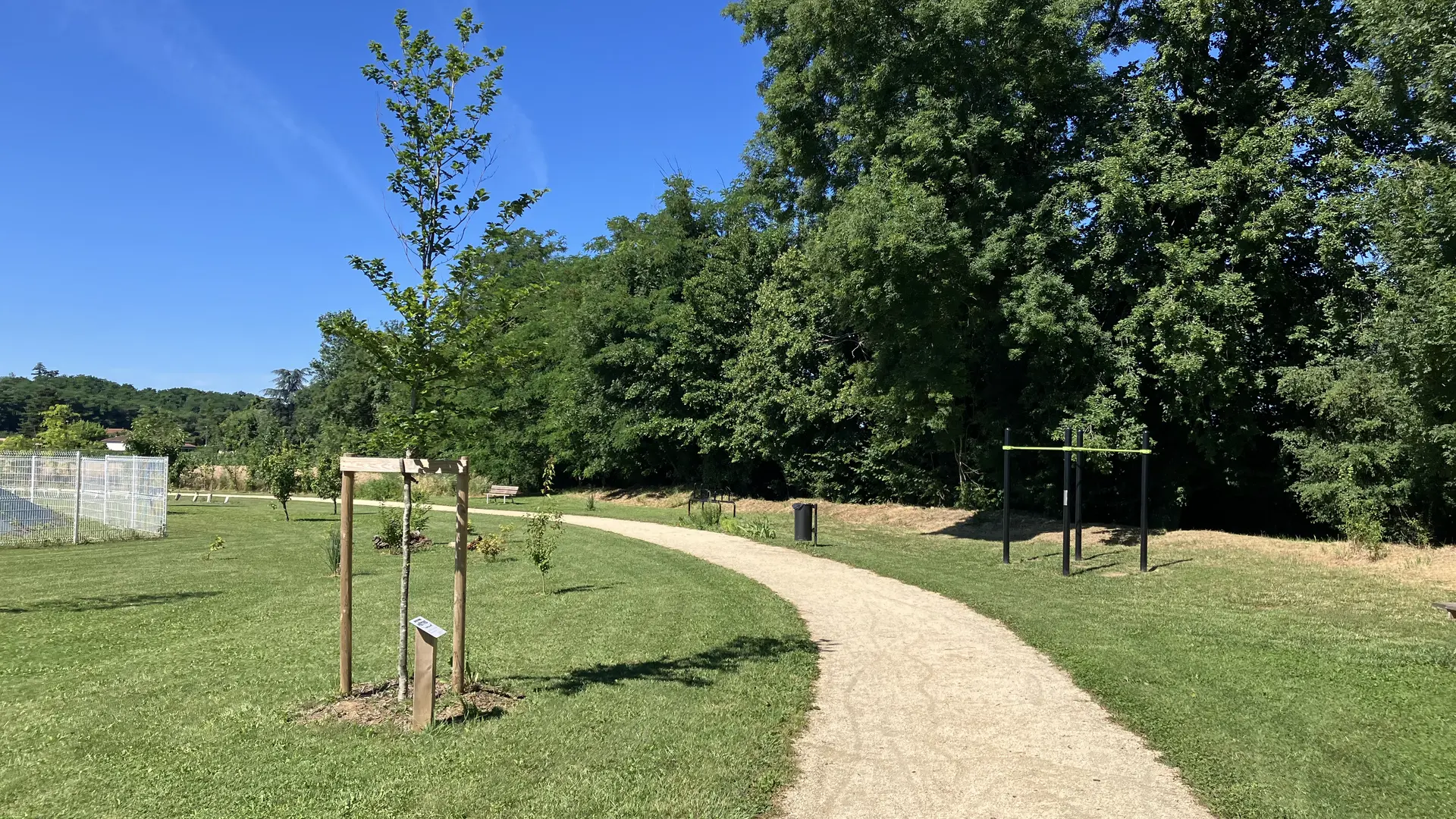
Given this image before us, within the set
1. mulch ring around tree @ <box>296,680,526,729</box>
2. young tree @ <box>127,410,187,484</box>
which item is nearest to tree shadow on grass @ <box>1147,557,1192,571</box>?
mulch ring around tree @ <box>296,680,526,729</box>

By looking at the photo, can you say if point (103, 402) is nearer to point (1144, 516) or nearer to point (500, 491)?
point (500, 491)

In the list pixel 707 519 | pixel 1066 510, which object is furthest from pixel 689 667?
pixel 707 519

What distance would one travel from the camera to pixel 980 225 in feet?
66.3

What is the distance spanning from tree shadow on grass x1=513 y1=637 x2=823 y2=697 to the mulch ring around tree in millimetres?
539

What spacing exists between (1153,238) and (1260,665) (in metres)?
14.5

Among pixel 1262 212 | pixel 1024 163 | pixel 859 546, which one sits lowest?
pixel 859 546

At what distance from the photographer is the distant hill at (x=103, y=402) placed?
105375 millimetres

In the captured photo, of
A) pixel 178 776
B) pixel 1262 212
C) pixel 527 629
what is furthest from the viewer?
pixel 1262 212

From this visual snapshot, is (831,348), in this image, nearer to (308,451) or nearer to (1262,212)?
(1262,212)

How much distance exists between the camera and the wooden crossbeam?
5698 mm

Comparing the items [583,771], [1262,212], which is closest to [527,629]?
[583,771]

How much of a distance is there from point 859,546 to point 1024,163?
437 inches

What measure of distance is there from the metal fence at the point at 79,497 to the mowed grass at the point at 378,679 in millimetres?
7497

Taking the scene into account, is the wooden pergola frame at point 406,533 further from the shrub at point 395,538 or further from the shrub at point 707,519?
the shrub at point 707,519
